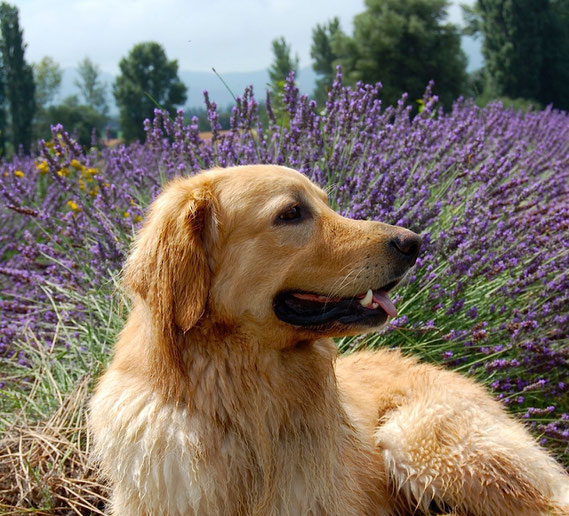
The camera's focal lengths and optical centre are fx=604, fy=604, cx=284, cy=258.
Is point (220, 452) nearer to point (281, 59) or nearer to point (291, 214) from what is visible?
point (291, 214)

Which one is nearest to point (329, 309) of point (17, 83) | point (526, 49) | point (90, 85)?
point (526, 49)

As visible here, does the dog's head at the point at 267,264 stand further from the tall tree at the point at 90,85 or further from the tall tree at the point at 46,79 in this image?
the tall tree at the point at 90,85

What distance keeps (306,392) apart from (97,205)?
228 centimetres

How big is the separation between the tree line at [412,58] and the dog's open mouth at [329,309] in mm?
10655

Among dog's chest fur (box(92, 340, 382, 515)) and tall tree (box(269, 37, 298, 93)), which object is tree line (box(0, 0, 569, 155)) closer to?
tall tree (box(269, 37, 298, 93))

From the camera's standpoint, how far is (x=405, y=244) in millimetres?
2100

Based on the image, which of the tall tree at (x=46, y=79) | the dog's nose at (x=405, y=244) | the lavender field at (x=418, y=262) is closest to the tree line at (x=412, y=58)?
the lavender field at (x=418, y=262)

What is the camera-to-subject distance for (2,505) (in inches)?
106

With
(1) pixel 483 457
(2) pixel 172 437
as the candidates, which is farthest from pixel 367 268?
(1) pixel 483 457

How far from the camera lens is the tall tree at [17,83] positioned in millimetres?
24834

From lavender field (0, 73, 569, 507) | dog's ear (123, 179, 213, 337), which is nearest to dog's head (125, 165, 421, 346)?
dog's ear (123, 179, 213, 337)

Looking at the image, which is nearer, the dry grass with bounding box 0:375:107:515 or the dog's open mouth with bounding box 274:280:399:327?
the dog's open mouth with bounding box 274:280:399:327

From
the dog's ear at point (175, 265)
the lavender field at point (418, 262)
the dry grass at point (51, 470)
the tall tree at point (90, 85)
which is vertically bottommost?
the tall tree at point (90, 85)

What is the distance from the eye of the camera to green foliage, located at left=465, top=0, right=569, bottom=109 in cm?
2022
